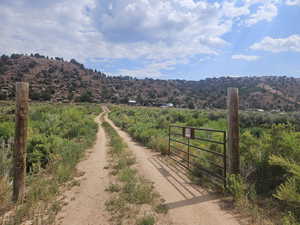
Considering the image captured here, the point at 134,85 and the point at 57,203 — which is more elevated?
the point at 134,85

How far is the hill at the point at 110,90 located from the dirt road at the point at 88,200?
61223mm

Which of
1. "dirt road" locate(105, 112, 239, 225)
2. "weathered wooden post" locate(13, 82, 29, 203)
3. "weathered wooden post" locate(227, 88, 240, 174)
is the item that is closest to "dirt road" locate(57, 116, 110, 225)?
"weathered wooden post" locate(13, 82, 29, 203)

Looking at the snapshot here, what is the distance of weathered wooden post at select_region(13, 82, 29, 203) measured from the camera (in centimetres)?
386

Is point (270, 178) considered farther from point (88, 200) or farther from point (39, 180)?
point (39, 180)

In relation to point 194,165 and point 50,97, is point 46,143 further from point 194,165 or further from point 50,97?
point 50,97

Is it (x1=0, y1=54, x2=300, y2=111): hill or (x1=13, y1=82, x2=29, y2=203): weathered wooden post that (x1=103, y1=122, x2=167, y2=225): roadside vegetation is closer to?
(x1=13, y1=82, x2=29, y2=203): weathered wooden post

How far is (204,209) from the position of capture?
3.66 meters

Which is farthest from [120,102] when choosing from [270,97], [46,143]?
[46,143]

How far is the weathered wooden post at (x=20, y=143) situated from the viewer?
3.86m

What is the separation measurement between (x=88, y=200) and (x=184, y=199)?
2.25 m

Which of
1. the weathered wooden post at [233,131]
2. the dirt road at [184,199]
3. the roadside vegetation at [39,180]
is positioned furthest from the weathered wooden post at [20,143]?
A: the weathered wooden post at [233,131]

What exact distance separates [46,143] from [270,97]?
79030 mm

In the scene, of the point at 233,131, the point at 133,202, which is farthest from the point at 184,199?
the point at 233,131

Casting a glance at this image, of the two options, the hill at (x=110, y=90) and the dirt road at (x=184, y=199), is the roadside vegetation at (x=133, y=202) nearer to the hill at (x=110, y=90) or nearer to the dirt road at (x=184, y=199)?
the dirt road at (x=184, y=199)
